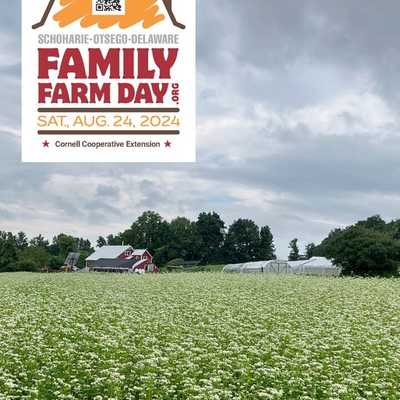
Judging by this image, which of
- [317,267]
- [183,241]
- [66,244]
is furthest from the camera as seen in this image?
[66,244]

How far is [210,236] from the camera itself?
133 meters

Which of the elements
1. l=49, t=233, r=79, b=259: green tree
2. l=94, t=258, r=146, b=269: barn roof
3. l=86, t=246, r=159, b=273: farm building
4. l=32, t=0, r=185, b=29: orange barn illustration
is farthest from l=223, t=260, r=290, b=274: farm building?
l=49, t=233, r=79, b=259: green tree

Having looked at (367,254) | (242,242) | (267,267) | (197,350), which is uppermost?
(242,242)

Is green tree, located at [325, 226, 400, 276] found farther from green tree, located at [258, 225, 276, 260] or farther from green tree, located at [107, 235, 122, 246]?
green tree, located at [107, 235, 122, 246]

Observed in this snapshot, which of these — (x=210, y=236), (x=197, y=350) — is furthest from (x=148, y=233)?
(x=197, y=350)

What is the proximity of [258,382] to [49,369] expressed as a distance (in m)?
4.24

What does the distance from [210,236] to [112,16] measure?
112m

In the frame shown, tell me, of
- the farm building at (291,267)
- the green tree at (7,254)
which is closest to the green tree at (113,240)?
the green tree at (7,254)

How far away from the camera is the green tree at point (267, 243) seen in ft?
438

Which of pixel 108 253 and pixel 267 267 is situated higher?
pixel 108 253

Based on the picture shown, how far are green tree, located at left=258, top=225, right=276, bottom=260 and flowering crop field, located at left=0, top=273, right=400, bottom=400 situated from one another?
109 metres

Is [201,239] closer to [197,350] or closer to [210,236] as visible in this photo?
[210,236]

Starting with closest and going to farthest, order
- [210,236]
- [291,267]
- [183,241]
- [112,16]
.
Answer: [112,16], [291,267], [183,241], [210,236]

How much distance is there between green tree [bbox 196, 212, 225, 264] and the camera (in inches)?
5102
